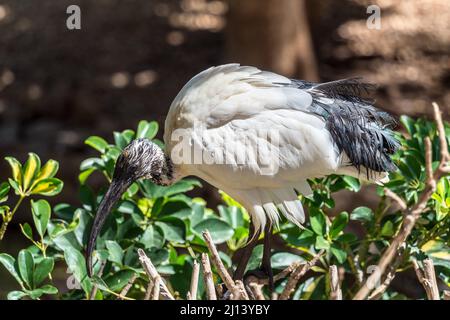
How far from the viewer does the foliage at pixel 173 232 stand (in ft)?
11.2

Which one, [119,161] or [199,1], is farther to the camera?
[199,1]

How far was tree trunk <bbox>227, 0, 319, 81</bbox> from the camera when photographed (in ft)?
23.9

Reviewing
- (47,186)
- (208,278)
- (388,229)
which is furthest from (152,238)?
(388,229)

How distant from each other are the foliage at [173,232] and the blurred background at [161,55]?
132 inches

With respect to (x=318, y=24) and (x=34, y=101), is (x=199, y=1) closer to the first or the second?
(x=318, y=24)

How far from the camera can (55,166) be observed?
140 inches

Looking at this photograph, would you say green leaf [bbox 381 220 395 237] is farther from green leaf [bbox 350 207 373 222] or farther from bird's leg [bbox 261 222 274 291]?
bird's leg [bbox 261 222 274 291]

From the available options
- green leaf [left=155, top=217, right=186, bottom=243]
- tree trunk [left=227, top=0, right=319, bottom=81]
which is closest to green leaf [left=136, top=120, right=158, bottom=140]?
green leaf [left=155, top=217, right=186, bottom=243]

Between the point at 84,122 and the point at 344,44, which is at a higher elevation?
the point at 344,44

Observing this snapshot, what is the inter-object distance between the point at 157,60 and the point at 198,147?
17.2 ft

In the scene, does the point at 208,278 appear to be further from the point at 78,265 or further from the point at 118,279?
the point at 78,265

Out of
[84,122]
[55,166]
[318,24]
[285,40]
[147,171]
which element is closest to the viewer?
[55,166]

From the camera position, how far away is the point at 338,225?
3.60 m
